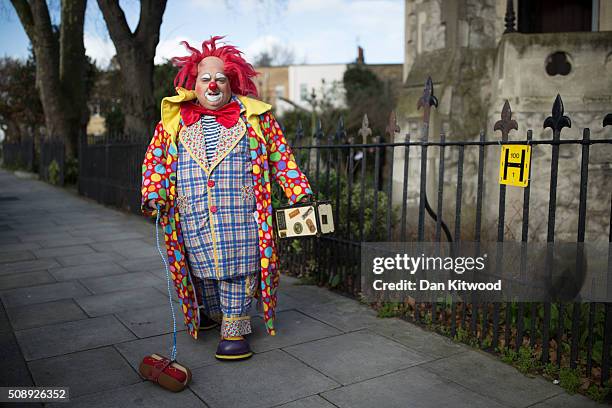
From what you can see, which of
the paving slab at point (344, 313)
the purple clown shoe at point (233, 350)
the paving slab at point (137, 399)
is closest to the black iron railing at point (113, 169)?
the paving slab at point (344, 313)

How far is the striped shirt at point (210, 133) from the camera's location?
346 cm

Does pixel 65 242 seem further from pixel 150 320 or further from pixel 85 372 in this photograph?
pixel 85 372

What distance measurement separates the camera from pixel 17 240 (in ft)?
25.1

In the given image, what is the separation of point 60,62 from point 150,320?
14595 millimetres

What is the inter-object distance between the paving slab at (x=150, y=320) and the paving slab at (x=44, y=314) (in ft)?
1.18

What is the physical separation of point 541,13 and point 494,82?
2127 millimetres

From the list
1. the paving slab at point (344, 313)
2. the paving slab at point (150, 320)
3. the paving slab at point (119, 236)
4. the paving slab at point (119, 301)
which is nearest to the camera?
the paving slab at point (150, 320)

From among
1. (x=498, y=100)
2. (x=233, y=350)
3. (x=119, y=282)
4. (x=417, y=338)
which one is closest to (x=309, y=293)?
(x=417, y=338)

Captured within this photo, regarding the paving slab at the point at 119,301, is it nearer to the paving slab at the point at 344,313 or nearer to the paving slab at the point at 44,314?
the paving slab at the point at 44,314

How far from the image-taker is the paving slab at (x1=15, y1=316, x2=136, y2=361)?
3.63m

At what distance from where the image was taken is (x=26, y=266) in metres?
6.06

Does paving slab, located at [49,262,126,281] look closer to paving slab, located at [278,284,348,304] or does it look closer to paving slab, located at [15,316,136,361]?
paving slab, located at [15,316,136,361]

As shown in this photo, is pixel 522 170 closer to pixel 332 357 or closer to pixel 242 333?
pixel 332 357

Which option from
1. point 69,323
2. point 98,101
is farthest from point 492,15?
point 98,101
